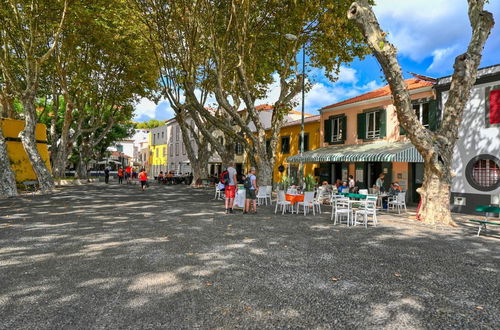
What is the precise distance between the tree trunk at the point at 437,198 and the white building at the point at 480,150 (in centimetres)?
367

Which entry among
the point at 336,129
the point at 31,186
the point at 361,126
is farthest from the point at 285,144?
the point at 31,186

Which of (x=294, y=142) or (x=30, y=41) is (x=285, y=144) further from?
(x=30, y=41)

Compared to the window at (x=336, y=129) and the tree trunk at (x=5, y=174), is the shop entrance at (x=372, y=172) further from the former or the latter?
the tree trunk at (x=5, y=174)

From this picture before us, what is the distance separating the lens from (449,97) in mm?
9945

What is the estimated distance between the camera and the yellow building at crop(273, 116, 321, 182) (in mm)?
Answer: 24531

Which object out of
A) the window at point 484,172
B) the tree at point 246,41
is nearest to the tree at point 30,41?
the tree at point 246,41

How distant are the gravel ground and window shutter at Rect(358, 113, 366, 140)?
11.3 meters

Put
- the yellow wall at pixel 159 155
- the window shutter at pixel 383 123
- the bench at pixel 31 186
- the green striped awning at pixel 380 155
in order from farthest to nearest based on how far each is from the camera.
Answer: the yellow wall at pixel 159 155, the window shutter at pixel 383 123, the bench at pixel 31 186, the green striped awning at pixel 380 155

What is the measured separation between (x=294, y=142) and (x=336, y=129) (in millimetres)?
5802

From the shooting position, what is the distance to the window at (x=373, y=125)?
62.0 ft

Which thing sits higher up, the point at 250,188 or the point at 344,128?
the point at 344,128

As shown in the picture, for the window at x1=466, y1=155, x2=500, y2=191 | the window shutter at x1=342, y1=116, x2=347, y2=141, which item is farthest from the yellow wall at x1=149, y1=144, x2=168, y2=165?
the window at x1=466, y1=155, x2=500, y2=191

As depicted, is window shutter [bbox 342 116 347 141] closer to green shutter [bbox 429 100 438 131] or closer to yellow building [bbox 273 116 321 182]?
yellow building [bbox 273 116 321 182]

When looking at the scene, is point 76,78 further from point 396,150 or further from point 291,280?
point 291,280
